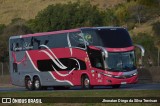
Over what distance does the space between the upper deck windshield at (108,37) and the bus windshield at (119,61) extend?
0.52 m

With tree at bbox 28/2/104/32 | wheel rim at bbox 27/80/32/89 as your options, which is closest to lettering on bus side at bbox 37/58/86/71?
wheel rim at bbox 27/80/32/89

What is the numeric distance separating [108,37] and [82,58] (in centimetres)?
199

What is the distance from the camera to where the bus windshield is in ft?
115

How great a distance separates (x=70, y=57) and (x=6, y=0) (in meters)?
92.0

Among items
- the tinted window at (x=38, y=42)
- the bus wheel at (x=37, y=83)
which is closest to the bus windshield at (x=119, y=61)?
the tinted window at (x=38, y=42)

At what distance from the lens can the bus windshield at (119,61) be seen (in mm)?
35156

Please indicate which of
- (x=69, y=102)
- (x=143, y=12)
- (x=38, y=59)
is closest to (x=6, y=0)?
(x=143, y=12)

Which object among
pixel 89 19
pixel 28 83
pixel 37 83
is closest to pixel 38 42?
pixel 37 83

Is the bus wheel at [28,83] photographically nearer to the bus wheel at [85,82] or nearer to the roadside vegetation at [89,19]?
the bus wheel at [85,82]

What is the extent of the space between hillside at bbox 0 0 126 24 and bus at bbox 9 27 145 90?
70.5 metres

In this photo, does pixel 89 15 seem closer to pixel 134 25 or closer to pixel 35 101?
pixel 134 25

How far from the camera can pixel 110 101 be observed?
19734 mm

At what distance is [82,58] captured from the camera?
36031 mm

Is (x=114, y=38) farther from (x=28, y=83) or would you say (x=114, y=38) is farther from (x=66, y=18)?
(x=66, y=18)
